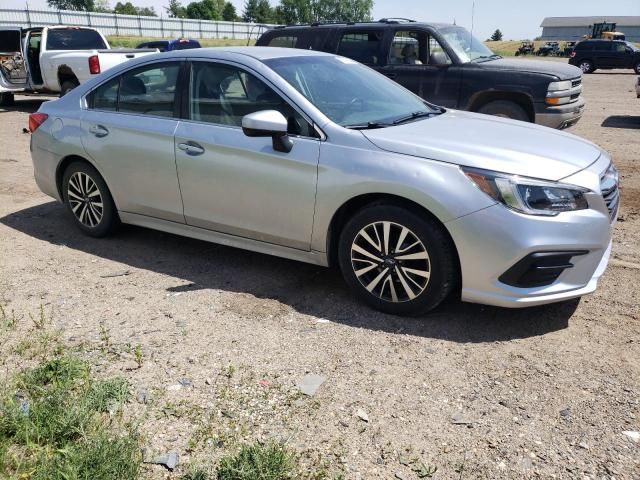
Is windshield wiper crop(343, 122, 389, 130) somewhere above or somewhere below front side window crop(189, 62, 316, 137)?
below

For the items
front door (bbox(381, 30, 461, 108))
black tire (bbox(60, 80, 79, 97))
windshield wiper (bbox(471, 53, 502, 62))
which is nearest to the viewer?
front door (bbox(381, 30, 461, 108))

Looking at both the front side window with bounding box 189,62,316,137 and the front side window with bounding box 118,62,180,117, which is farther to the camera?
the front side window with bounding box 118,62,180,117

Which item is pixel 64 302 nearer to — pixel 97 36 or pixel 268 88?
pixel 268 88

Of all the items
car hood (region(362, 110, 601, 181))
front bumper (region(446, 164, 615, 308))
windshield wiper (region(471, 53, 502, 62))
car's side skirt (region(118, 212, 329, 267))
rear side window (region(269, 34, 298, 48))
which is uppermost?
rear side window (region(269, 34, 298, 48))

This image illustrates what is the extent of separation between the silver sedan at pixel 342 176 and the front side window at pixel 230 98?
11 millimetres

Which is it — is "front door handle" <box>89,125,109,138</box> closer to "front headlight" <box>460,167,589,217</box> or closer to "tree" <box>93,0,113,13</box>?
"front headlight" <box>460,167,589,217</box>

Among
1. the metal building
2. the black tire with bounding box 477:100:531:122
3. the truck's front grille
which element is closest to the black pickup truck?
the black tire with bounding box 477:100:531:122

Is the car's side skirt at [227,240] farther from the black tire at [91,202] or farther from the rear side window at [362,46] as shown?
the rear side window at [362,46]

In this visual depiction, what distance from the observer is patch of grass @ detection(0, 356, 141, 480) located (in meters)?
2.50

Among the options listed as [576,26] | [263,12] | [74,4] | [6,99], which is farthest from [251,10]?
[6,99]

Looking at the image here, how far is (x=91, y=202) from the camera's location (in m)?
5.38

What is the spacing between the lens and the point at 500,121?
4.65m

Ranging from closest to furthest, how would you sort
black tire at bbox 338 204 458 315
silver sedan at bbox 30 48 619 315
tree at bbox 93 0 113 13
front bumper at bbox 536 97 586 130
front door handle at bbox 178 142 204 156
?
1. silver sedan at bbox 30 48 619 315
2. black tire at bbox 338 204 458 315
3. front door handle at bbox 178 142 204 156
4. front bumper at bbox 536 97 586 130
5. tree at bbox 93 0 113 13

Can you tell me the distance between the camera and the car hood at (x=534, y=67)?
8.55 meters
